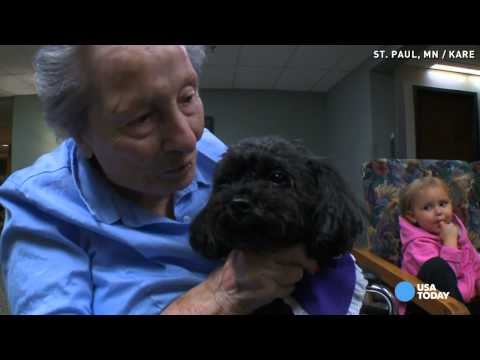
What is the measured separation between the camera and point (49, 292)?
1.73 feet

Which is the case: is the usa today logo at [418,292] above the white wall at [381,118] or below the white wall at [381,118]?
below

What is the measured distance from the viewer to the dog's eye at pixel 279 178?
0.66m

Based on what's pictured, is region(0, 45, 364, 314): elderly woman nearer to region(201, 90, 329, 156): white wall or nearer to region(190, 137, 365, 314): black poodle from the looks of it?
region(190, 137, 365, 314): black poodle

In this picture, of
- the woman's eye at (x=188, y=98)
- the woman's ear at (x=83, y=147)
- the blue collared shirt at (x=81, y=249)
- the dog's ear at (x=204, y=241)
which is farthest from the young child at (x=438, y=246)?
the woman's ear at (x=83, y=147)

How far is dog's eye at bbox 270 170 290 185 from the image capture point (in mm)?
659

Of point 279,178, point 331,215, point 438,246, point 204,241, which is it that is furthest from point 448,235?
point 204,241

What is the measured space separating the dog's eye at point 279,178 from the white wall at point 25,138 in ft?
2.14

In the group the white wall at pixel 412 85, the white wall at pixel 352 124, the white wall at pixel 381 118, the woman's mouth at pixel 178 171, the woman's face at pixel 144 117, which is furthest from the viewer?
the white wall at pixel 352 124

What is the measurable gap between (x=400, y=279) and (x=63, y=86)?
3.15 ft

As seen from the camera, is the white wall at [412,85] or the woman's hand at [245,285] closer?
the woman's hand at [245,285]

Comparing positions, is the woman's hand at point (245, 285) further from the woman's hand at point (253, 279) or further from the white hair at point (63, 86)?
the white hair at point (63, 86)

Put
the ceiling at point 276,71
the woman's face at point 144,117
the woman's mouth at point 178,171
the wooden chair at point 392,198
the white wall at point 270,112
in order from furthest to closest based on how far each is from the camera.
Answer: the white wall at point 270,112, the ceiling at point 276,71, the wooden chair at point 392,198, the woman's mouth at point 178,171, the woman's face at point 144,117
